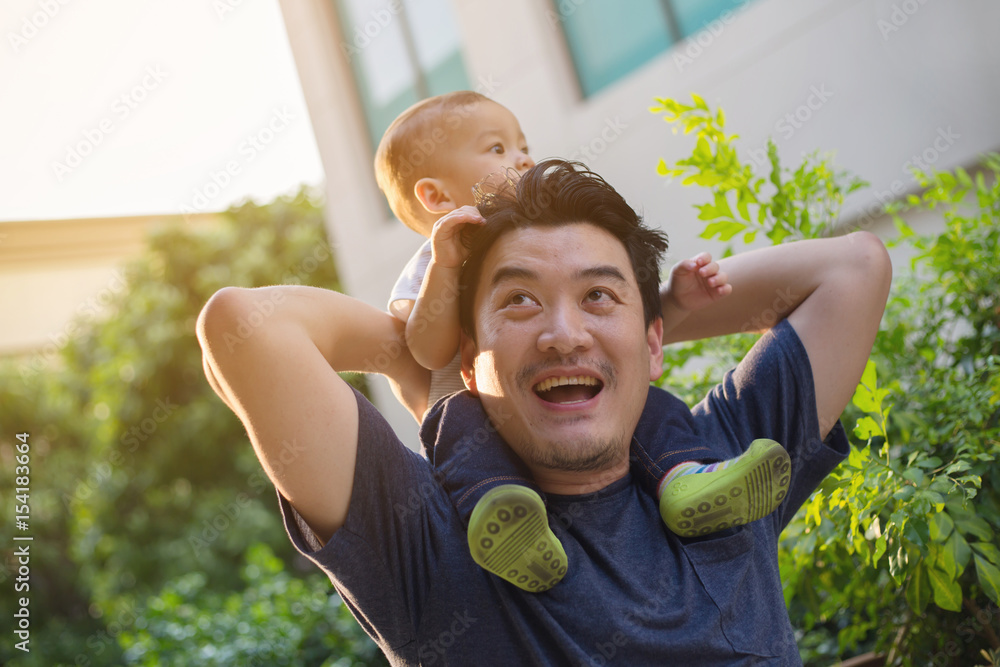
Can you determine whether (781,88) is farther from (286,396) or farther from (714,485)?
(286,396)

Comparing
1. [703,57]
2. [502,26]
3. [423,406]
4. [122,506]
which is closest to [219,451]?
[122,506]

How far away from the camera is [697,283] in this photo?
168 centimetres

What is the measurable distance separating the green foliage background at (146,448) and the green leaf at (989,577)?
697cm

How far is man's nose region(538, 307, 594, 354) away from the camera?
4.64 feet

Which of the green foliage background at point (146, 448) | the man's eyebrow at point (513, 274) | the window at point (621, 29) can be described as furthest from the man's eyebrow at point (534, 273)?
the green foliage background at point (146, 448)

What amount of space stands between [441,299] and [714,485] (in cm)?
63

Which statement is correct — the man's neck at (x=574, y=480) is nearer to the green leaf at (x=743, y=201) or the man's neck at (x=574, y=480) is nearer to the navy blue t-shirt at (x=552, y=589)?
the navy blue t-shirt at (x=552, y=589)

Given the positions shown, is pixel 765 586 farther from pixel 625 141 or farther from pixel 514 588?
pixel 625 141

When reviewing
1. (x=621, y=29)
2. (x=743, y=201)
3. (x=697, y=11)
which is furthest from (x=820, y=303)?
(x=621, y=29)

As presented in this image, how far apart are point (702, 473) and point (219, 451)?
28.8 feet

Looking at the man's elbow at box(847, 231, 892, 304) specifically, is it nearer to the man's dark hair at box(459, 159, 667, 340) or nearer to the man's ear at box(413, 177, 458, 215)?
the man's dark hair at box(459, 159, 667, 340)

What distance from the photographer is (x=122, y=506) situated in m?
9.16

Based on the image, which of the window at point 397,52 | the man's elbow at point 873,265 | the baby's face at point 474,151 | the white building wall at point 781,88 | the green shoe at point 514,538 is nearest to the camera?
the green shoe at point 514,538

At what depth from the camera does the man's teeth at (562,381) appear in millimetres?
1444
